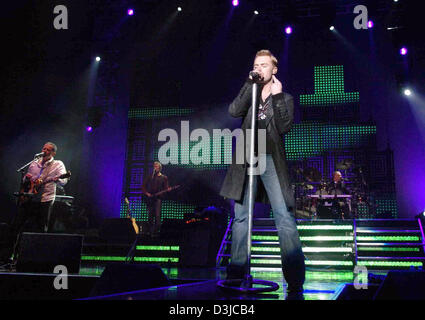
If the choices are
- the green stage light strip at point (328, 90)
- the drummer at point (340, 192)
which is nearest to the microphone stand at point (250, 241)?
the drummer at point (340, 192)

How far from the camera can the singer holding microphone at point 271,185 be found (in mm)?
2188

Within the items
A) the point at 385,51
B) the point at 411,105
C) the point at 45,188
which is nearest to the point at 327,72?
the point at 385,51

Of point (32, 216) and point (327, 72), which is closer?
point (32, 216)

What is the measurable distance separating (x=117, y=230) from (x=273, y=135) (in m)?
6.11

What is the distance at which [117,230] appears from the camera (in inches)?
305

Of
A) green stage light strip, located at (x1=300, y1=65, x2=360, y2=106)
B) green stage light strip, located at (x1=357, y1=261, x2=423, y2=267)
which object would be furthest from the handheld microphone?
green stage light strip, located at (x1=300, y1=65, x2=360, y2=106)

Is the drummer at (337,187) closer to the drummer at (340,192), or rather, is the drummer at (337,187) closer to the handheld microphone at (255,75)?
the drummer at (340,192)

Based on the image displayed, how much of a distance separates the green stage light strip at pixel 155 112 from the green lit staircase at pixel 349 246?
5.60 metres

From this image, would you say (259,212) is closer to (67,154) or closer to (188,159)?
(188,159)

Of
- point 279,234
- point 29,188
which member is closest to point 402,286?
A: point 279,234

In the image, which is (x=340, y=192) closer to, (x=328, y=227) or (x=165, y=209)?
(x=328, y=227)

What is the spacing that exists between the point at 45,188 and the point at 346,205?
20.8 feet

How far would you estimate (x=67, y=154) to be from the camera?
9961 mm

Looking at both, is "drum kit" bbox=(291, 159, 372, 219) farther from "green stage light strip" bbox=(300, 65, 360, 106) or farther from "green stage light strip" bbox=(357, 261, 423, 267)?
"green stage light strip" bbox=(357, 261, 423, 267)
